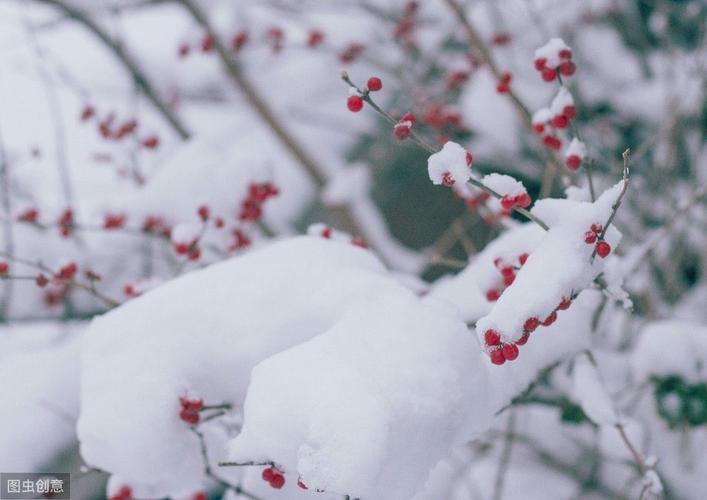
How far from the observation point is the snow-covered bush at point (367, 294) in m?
1.08

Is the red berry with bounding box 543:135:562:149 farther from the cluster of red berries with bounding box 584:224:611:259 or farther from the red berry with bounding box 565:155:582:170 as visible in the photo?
the cluster of red berries with bounding box 584:224:611:259

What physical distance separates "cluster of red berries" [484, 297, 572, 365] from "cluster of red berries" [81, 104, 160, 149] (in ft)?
5.93

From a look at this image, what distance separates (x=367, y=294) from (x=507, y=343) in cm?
40

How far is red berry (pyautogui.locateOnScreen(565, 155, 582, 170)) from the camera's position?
4.20ft

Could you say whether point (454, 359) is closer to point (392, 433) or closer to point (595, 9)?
point (392, 433)

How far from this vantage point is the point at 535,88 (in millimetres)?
3756

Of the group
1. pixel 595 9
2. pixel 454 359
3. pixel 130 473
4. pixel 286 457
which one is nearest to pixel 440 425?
pixel 454 359

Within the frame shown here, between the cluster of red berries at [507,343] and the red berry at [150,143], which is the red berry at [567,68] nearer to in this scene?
the cluster of red berries at [507,343]

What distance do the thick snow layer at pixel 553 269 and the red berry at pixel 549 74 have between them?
0.37 m

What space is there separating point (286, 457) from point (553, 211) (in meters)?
0.64

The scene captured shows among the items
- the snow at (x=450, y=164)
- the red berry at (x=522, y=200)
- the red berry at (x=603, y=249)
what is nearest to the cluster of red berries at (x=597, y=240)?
the red berry at (x=603, y=249)

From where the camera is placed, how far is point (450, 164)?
1024 millimetres

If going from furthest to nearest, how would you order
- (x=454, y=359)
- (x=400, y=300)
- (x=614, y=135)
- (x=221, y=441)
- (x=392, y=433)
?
(x=614, y=135)
(x=221, y=441)
(x=400, y=300)
(x=454, y=359)
(x=392, y=433)

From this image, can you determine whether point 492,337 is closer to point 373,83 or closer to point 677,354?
point 373,83
